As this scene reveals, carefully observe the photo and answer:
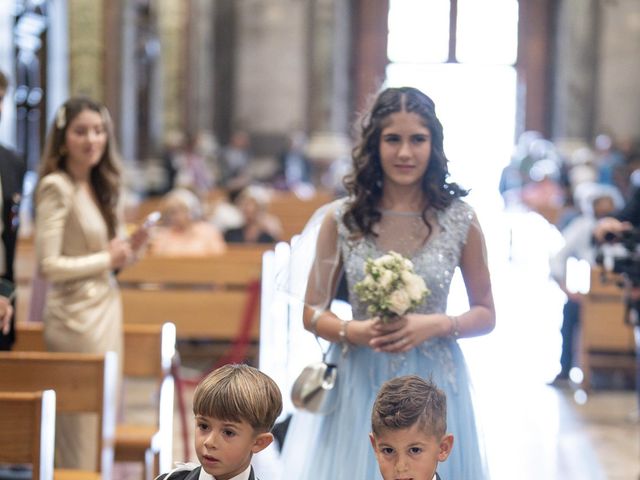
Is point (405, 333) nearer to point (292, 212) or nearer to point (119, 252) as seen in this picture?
point (119, 252)

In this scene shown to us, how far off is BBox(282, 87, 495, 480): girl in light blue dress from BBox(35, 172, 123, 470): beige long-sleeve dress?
1680mm

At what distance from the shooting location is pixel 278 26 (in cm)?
2541

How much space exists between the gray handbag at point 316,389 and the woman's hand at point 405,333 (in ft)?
0.77

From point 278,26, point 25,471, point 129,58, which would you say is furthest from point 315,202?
point 25,471

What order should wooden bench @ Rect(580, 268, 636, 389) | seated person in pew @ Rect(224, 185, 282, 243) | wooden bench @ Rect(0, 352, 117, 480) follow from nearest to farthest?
wooden bench @ Rect(0, 352, 117, 480)
wooden bench @ Rect(580, 268, 636, 389)
seated person in pew @ Rect(224, 185, 282, 243)

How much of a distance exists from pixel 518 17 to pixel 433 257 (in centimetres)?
2515

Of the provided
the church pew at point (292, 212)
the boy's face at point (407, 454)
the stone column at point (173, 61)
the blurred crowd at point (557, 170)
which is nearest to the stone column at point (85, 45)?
the church pew at point (292, 212)

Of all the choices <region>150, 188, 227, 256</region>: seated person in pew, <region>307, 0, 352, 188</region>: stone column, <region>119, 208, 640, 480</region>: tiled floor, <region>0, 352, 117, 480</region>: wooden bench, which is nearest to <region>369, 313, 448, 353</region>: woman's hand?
<region>119, 208, 640, 480</region>: tiled floor

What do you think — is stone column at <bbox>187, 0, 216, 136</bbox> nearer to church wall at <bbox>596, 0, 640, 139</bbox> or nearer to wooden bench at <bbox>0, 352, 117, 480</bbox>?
church wall at <bbox>596, 0, 640, 139</bbox>

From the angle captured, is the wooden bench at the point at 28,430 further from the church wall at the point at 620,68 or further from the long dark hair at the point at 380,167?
the church wall at the point at 620,68

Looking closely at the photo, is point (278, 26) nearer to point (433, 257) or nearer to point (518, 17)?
point (518, 17)

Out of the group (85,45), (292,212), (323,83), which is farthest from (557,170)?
(85,45)

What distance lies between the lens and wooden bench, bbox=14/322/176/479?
5.45m

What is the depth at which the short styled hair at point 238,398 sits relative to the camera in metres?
2.91
